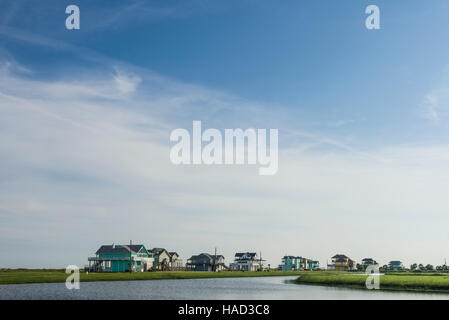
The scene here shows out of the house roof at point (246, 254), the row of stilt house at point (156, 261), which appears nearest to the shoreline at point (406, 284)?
the row of stilt house at point (156, 261)

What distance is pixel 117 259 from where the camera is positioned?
115m

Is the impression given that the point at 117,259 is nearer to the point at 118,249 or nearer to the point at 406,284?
the point at 118,249

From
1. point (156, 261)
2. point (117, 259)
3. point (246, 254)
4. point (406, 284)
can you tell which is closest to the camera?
point (406, 284)

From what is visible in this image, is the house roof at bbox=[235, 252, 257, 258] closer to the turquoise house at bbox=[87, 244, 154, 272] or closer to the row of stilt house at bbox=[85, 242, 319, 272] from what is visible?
the row of stilt house at bbox=[85, 242, 319, 272]

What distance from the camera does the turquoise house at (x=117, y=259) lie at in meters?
115

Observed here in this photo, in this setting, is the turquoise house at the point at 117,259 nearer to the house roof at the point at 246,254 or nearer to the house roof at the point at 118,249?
the house roof at the point at 118,249

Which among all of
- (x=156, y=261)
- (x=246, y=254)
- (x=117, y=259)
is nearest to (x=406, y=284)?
(x=117, y=259)

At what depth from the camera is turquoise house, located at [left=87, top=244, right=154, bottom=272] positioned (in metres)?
115

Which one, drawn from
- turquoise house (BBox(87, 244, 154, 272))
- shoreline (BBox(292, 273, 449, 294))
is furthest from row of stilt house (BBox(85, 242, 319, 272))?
shoreline (BBox(292, 273, 449, 294))
